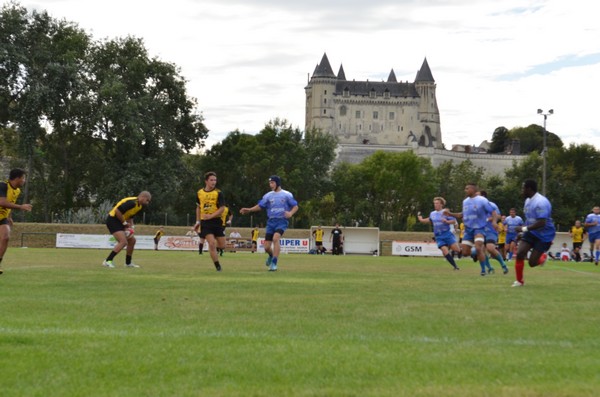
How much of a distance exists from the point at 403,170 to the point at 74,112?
233ft

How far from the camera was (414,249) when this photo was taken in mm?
64812

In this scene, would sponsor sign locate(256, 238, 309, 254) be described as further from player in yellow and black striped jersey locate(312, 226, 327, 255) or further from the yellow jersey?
the yellow jersey


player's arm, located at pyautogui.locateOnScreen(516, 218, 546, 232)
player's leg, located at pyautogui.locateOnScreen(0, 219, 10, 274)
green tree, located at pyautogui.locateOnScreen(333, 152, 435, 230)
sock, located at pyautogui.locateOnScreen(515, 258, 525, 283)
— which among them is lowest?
sock, located at pyautogui.locateOnScreen(515, 258, 525, 283)

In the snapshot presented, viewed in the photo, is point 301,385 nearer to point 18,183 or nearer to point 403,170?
point 18,183

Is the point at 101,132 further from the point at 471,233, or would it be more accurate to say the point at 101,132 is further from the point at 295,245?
the point at 471,233

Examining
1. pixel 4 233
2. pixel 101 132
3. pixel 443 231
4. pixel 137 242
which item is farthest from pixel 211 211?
pixel 101 132

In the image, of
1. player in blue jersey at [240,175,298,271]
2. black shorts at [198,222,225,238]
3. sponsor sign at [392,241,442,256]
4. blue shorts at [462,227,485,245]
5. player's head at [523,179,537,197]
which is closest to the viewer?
player's head at [523,179,537,197]

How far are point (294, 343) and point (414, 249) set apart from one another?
56446 mm

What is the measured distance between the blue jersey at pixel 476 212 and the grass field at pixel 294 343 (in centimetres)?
902

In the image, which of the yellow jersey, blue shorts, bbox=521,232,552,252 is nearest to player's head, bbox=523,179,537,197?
blue shorts, bbox=521,232,552,252

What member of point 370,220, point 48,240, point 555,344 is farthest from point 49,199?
point 555,344

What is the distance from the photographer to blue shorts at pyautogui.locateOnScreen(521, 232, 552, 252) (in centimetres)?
1797

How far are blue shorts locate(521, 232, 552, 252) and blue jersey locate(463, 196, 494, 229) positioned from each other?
21.2 ft

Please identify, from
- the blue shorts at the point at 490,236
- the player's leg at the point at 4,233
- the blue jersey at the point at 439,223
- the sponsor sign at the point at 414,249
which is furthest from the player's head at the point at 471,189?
the sponsor sign at the point at 414,249
